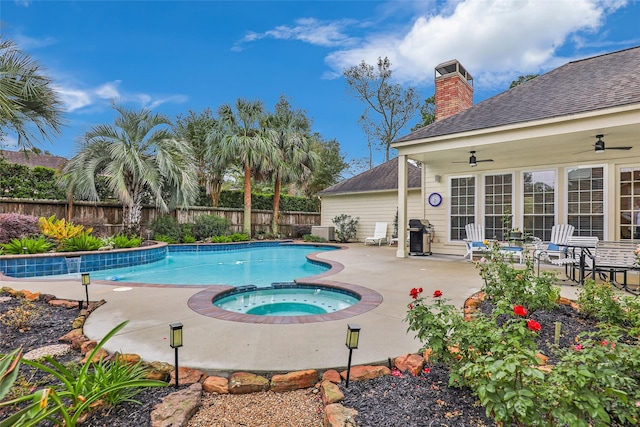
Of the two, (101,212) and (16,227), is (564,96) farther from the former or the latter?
(101,212)

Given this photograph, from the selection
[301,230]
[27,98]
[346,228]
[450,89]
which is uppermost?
[450,89]

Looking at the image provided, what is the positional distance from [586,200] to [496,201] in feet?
6.77

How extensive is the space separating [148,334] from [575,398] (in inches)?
134

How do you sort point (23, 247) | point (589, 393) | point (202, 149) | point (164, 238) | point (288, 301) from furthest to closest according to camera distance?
point (202, 149)
point (164, 238)
point (23, 247)
point (288, 301)
point (589, 393)

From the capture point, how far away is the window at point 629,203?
764cm

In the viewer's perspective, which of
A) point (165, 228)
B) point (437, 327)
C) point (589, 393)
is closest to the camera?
point (589, 393)

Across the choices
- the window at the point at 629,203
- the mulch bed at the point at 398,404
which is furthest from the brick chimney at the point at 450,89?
the mulch bed at the point at 398,404

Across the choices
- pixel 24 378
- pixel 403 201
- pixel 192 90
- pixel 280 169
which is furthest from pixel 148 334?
pixel 192 90

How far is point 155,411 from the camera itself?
200cm

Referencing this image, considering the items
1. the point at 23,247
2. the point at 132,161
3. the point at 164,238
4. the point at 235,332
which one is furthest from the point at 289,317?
the point at 164,238

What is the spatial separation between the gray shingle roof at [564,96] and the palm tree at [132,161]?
804 cm

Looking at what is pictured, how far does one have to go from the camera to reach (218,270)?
28.8 feet

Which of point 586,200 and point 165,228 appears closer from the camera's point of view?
point 586,200

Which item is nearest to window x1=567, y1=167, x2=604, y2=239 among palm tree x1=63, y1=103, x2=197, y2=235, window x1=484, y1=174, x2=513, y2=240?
window x1=484, y1=174, x2=513, y2=240
